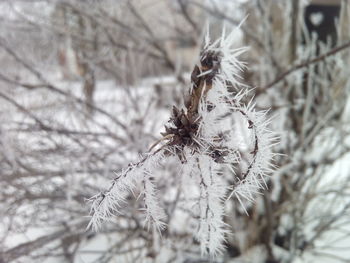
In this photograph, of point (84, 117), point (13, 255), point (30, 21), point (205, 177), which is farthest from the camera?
point (30, 21)

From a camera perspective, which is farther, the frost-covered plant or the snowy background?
the snowy background

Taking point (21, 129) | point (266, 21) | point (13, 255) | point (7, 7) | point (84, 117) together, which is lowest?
point (13, 255)

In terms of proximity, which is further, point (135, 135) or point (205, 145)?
point (135, 135)

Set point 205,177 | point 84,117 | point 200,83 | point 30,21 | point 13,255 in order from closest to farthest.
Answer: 1. point 200,83
2. point 205,177
3. point 13,255
4. point 84,117
5. point 30,21

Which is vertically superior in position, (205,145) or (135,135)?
(135,135)

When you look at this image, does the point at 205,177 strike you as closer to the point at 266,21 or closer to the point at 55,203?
the point at 55,203

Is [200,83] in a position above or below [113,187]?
above

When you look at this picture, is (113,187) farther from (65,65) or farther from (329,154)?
(65,65)

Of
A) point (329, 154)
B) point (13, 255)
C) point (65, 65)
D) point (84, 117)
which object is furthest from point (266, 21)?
point (13, 255)

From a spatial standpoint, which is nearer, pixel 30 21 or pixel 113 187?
pixel 113 187

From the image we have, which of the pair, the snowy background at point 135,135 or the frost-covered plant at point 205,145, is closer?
the frost-covered plant at point 205,145
